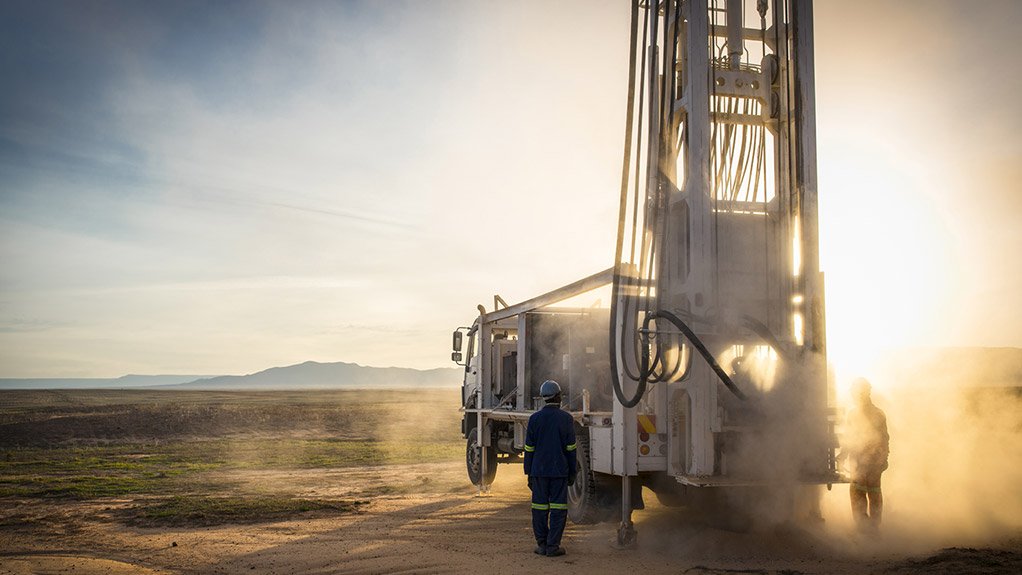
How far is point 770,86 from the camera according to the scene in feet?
30.2

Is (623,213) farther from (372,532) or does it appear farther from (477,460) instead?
(477,460)

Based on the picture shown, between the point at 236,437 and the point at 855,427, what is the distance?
88.2 ft

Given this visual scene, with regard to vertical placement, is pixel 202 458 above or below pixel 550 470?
below

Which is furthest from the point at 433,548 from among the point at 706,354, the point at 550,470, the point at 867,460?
the point at 867,460

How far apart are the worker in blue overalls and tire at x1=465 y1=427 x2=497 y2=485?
6046 millimetres

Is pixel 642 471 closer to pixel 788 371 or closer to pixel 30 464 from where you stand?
pixel 788 371

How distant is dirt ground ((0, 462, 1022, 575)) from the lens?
8.11m

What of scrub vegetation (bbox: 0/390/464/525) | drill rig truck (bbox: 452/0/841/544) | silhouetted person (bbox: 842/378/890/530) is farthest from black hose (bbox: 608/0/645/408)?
scrub vegetation (bbox: 0/390/464/525)

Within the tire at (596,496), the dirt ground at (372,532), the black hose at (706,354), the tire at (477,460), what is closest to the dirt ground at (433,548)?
the dirt ground at (372,532)

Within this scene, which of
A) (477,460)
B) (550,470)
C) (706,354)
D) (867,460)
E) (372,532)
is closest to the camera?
(706,354)

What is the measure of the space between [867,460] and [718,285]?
2.86 meters

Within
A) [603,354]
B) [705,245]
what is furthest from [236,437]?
[705,245]

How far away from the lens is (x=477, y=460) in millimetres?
15805

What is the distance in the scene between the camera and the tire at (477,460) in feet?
50.1
